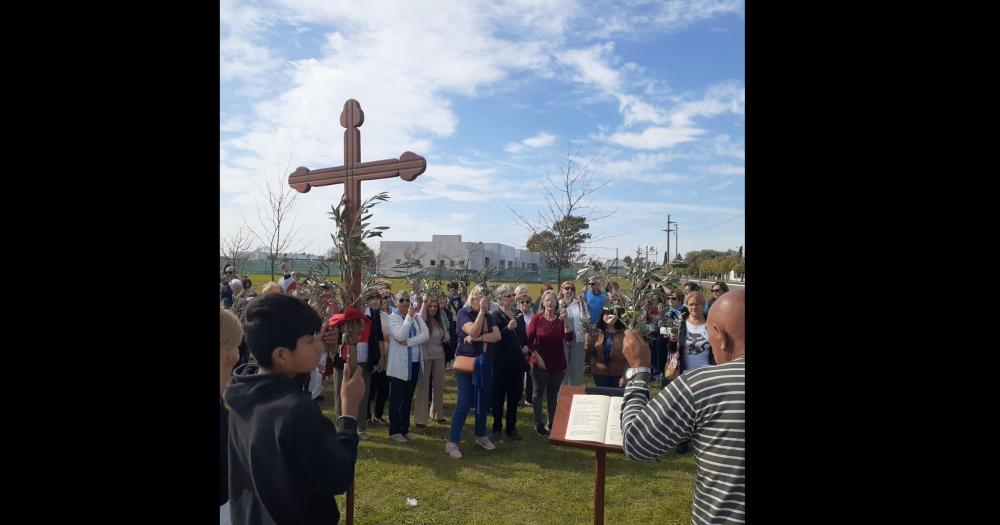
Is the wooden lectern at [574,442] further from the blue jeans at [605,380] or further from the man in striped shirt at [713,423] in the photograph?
the blue jeans at [605,380]

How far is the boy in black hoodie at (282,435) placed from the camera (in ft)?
6.63

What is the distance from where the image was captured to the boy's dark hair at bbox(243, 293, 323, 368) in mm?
2137

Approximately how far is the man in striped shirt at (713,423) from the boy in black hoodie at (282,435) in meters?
1.16

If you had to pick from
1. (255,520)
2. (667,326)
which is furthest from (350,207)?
(667,326)

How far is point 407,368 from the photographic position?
7.48m

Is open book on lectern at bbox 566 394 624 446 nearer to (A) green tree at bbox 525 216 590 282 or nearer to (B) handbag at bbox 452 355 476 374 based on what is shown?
(B) handbag at bbox 452 355 476 374

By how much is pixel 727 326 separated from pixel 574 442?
1649 millimetres

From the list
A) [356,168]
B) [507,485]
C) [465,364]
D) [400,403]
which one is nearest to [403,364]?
[400,403]

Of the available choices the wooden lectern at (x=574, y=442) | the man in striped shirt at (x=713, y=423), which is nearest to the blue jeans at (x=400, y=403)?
the wooden lectern at (x=574, y=442)

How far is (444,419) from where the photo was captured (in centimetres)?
880
